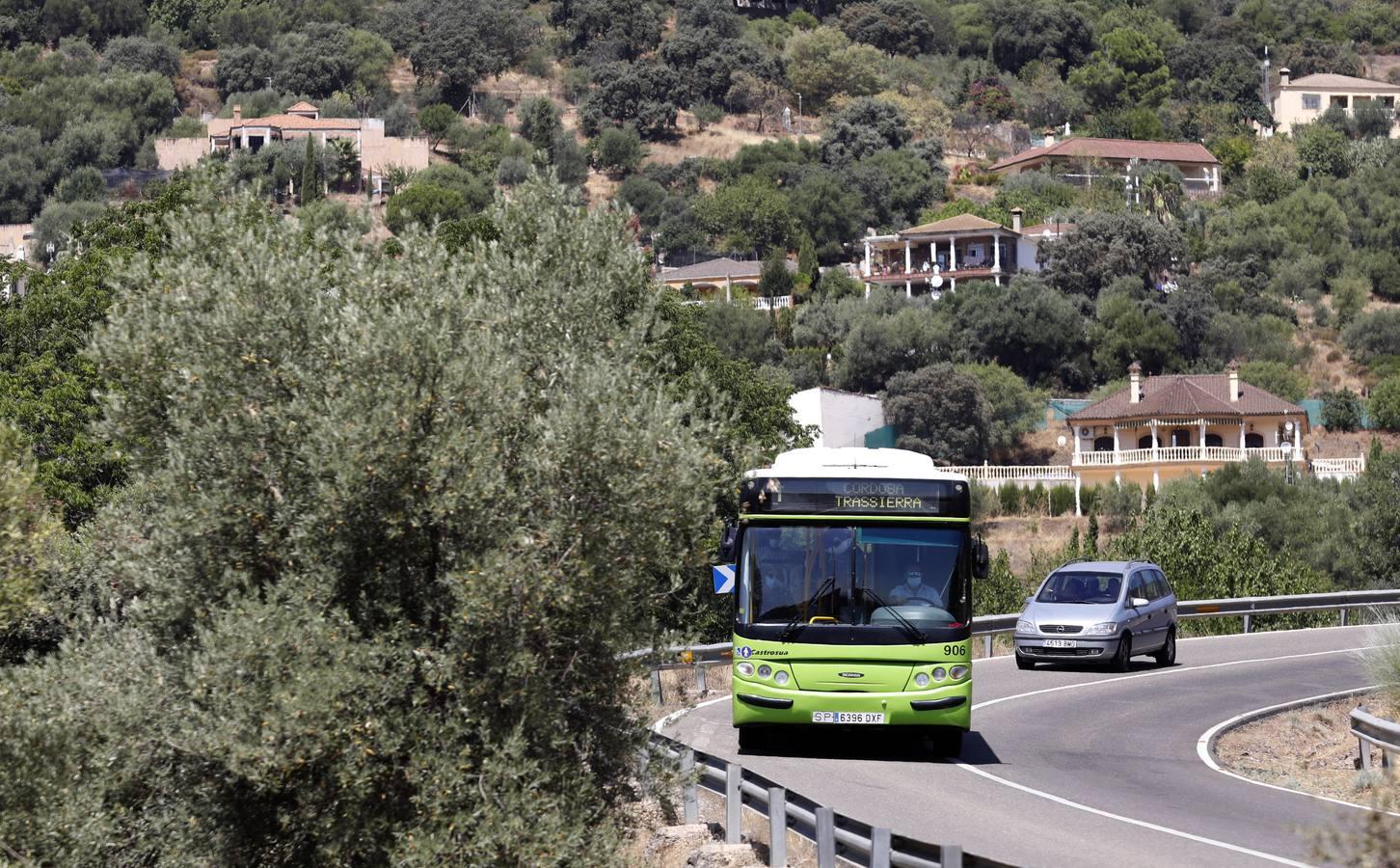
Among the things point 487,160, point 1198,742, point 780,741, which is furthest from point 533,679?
point 487,160

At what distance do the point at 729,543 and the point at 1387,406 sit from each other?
2994 inches

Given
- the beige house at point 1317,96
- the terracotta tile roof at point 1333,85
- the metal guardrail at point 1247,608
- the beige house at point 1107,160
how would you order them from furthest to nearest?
1. the terracotta tile roof at point 1333,85
2. the beige house at point 1317,96
3. the beige house at point 1107,160
4. the metal guardrail at point 1247,608

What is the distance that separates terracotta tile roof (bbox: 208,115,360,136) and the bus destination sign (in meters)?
132

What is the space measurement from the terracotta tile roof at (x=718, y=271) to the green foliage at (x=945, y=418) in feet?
99.3

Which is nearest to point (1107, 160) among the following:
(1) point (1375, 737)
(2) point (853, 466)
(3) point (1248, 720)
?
(3) point (1248, 720)

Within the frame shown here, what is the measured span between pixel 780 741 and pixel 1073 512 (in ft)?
188

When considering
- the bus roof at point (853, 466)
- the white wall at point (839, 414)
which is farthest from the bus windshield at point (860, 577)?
the white wall at point (839, 414)

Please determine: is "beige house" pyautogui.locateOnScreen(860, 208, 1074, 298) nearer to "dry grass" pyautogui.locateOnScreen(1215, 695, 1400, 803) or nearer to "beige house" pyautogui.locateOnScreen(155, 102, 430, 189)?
"beige house" pyautogui.locateOnScreen(155, 102, 430, 189)

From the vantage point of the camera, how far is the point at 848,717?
55.2ft

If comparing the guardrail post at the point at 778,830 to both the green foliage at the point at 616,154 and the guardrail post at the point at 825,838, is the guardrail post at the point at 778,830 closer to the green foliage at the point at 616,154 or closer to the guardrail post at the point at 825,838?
the guardrail post at the point at 825,838

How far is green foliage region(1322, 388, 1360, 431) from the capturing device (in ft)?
286

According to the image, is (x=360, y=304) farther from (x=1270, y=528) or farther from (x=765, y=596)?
(x=1270, y=528)

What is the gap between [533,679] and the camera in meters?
12.9

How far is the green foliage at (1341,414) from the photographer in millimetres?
87062
